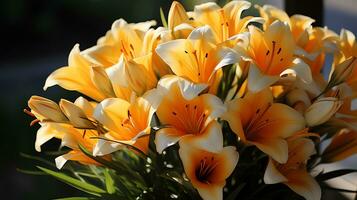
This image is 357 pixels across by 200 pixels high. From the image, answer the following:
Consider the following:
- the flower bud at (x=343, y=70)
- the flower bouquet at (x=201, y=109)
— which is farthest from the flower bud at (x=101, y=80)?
the flower bud at (x=343, y=70)

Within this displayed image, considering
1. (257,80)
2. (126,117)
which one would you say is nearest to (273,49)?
(257,80)

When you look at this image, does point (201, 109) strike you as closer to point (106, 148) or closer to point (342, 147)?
point (106, 148)

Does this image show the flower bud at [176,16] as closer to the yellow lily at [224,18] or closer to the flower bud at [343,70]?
the yellow lily at [224,18]

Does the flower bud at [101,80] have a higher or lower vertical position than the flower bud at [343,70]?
higher

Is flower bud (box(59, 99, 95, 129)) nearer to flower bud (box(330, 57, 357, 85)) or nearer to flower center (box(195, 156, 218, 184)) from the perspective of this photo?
flower center (box(195, 156, 218, 184))

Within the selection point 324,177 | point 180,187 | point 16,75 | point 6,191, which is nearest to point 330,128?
point 324,177

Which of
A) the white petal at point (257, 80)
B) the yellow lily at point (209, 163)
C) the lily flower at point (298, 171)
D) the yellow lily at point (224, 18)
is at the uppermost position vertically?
the yellow lily at point (224, 18)

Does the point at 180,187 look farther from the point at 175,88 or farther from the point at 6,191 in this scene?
the point at 6,191

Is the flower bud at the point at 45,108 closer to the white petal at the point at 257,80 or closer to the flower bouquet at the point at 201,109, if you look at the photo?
the flower bouquet at the point at 201,109

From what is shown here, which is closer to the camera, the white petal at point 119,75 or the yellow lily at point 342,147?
the white petal at point 119,75
